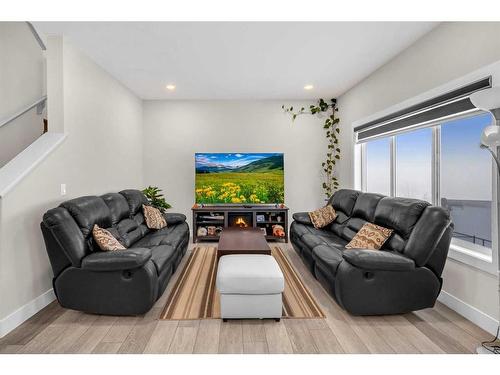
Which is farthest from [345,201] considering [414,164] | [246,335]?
[246,335]

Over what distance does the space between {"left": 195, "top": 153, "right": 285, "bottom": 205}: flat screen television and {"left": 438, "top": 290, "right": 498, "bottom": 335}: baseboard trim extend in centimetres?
300

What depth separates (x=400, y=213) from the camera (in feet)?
8.95

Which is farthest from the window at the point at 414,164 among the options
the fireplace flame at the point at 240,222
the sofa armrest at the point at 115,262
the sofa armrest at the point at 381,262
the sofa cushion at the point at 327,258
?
the sofa armrest at the point at 115,262

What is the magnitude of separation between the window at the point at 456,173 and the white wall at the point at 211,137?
2.10 metres

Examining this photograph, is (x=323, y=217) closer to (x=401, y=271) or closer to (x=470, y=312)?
(x=401, y=271)

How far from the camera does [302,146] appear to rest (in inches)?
216

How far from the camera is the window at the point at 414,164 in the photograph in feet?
10.3

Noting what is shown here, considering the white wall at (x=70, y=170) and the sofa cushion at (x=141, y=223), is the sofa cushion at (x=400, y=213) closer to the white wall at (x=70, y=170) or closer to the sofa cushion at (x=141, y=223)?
the sofa cushion at (x=141, y=223)

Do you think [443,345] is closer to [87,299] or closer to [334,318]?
[334,318]

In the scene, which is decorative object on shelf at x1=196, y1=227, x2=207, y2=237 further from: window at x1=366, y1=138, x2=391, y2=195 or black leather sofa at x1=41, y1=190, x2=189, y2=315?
window at x1=366, y1=138, x2=391, y2=195

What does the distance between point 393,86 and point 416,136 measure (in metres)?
0.71

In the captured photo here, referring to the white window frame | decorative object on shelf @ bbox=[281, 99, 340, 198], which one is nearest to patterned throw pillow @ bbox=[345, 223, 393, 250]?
the white window frame
